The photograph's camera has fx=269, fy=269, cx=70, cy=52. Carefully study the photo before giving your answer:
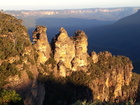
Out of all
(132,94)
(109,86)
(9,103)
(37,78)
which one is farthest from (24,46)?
(132,94)

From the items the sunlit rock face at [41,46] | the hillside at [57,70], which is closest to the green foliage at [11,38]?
the hillside at [57,70]

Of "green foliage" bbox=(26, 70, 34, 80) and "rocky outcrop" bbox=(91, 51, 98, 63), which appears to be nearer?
"green foliage" bbox=(26, 70, 34, 80)

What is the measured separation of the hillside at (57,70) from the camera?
31.9 meters

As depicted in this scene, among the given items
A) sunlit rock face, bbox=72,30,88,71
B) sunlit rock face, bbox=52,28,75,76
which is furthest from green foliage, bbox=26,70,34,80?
sunlit rock face, bbox=72,30,88,71

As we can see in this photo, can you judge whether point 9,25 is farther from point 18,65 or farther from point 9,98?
point 9,98

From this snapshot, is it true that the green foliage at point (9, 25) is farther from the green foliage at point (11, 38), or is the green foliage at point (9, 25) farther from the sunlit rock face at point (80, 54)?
the sunlit rock face at point (80, 54)

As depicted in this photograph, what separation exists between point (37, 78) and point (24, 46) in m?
4.55

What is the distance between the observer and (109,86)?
48625mm

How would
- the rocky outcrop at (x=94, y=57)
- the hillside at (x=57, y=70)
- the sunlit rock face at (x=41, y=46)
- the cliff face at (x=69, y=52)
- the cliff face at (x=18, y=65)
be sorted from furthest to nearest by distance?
the rocky outcrop at (x=94, y=57), the cliff face at (x=69, y=52), the sunlit rock face at (x=41, y=46), the hillside at (x=57, y=70), the cliff face at (x=18, y=65)

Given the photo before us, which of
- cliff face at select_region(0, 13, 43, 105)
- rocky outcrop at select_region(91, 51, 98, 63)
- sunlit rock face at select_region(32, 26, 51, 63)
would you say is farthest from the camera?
rocky outcrop at select_region(91, 51, 98, 63)

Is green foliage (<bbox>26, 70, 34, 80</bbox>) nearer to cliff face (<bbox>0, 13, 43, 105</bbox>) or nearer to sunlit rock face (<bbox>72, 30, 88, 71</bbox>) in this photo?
cliff face (<bbox>0, 13, 43, 105</bbox>)

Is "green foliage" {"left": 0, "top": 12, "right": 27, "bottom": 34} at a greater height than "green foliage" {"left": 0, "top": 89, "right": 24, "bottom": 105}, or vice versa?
"green foliage" {"left": 0, "top": 12, "right": 27, "bottom": 34}

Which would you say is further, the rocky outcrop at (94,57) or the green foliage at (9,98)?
the rocky outcrop at (94,57)

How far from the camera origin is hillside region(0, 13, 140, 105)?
31859 millimetres
